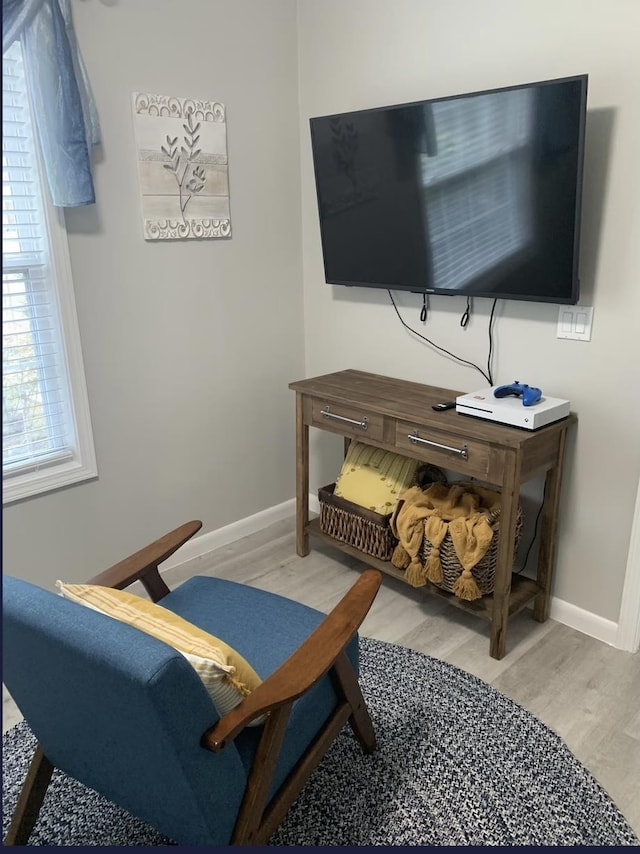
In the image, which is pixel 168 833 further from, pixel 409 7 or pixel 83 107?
pixel 409 7

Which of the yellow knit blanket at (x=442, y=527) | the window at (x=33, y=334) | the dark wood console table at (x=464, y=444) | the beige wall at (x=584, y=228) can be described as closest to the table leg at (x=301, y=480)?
the dark wood console table at (x=464, y=444)

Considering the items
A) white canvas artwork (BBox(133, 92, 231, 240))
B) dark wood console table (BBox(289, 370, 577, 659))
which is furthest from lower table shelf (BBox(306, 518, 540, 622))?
white canvas artwork (BBox(133, 92, 231, 240))

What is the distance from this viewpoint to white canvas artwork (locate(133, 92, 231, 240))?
2.51 m

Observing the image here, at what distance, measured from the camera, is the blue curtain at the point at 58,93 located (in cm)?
212

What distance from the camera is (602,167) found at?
2.11m

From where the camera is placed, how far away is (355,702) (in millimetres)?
1710

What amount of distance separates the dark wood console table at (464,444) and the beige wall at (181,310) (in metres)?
0.40

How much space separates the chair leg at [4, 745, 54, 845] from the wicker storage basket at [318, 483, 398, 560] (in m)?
1.40

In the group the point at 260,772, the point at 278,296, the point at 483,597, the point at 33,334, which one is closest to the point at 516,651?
the point at 483,597

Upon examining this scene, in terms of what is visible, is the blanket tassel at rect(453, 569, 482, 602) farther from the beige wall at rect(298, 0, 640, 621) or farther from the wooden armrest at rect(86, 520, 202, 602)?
the wooden armrest at rect(86, 520, 202, 602)

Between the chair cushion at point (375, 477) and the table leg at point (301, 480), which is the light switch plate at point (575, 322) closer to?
the chair cushion at point (375, 477)

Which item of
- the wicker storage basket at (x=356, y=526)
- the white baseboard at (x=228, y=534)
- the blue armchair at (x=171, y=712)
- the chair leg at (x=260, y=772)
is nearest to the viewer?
the blue armchair at (x=171, y=712)

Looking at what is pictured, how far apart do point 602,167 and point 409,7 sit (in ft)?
3.31

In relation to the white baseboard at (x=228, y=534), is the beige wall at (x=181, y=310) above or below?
above
